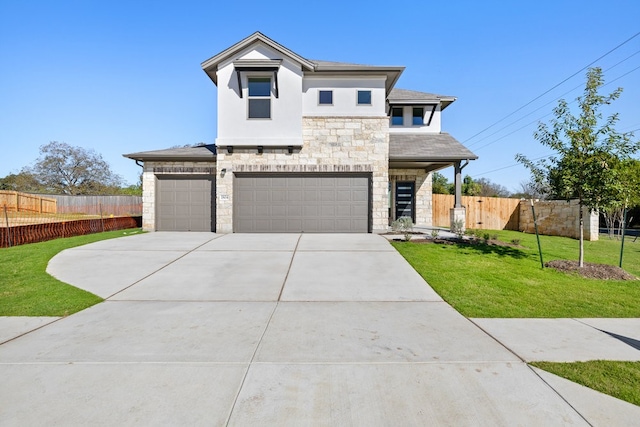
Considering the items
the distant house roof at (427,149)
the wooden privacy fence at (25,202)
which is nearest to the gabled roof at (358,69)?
the distant house roof at (427,149)

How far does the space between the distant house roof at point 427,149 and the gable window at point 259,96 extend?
5780 millimetres

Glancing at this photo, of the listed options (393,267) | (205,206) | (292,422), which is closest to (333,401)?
(292,422)

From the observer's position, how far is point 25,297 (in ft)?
18.8

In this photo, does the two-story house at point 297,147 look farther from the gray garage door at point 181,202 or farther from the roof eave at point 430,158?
the gray garage door at point 181,202

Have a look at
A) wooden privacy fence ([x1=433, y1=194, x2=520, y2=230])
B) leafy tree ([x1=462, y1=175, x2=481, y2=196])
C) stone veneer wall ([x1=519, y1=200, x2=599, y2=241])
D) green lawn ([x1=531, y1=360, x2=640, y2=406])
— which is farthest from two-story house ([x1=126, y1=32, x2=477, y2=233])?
leafy tree ([x1=462, y1=175, x2=481, y2=196])

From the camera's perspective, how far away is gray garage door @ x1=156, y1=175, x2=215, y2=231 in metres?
14.1

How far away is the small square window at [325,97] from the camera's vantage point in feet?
44.7

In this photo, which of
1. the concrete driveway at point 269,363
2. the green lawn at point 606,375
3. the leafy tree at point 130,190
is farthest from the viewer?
the leafy tree at point 130,190

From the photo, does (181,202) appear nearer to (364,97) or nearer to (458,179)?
(364,97)

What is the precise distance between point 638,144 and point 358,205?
8469 mm

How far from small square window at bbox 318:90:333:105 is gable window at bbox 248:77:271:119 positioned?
2.17 meters

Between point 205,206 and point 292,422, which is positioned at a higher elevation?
point 205,206

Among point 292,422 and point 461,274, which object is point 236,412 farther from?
point 461,274

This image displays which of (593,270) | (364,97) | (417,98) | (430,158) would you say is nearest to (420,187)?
(430,158)
